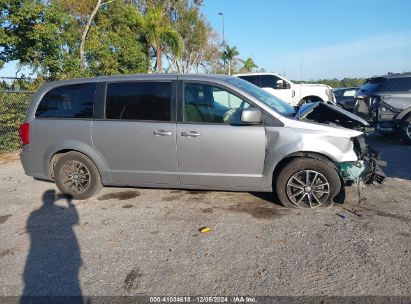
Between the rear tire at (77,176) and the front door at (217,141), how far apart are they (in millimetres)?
1457

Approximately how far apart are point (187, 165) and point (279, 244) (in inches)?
67.8

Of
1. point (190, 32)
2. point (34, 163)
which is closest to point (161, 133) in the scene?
point (34, 163)

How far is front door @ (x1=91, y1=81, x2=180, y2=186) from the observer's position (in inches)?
196

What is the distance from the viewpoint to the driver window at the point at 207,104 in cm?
483

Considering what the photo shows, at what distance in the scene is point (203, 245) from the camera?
3.94m

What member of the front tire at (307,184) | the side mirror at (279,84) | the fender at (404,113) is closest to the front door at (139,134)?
the front tire at (307,184)

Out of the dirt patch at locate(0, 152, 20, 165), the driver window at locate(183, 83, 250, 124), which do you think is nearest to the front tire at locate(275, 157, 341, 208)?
the driver window at locate(183, 83, 250, 124)

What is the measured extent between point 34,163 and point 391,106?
8.32 meters

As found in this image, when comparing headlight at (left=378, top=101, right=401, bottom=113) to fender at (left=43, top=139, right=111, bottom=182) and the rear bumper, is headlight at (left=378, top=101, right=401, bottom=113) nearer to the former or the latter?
fender at (left=43, top=139, right=111, bottom=182)

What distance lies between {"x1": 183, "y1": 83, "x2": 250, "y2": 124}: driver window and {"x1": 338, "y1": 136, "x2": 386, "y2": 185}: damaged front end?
163cm

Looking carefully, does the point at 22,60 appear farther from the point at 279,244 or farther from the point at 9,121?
the point at 279,244

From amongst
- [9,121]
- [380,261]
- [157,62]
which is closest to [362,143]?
[380,261]

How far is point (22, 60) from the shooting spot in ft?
43.9

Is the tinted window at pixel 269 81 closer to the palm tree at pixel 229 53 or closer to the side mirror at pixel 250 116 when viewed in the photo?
the side mirror at pixel 250 116
